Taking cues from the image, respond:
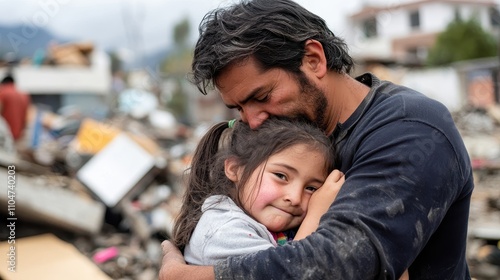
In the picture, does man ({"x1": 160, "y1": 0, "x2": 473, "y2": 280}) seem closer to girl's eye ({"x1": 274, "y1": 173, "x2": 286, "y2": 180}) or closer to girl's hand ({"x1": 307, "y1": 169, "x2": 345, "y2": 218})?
girl's hand ({"x1": 307, "y1": 169, "x2": 345, "y2": 218})

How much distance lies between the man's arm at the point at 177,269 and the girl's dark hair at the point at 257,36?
0.58 m

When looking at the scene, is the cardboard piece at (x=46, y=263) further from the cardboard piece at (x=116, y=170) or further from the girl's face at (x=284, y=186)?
the girl's face at (x=284, y=186)

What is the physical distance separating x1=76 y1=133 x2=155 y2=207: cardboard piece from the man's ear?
18.0 ft

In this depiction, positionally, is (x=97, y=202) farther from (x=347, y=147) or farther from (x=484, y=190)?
(x=484, y=190)

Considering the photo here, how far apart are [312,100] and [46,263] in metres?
3.37

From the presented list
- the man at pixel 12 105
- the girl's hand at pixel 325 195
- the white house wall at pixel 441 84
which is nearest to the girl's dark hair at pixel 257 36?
the girl's hand at pixel 325 195

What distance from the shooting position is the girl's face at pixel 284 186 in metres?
1.72

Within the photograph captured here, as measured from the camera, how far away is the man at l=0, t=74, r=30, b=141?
10.1 m

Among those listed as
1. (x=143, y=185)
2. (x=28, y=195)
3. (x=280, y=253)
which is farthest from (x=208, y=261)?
(x=143, y=185)

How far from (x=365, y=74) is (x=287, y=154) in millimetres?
490

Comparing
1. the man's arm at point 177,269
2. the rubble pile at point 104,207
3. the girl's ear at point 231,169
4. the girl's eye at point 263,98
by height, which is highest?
the girl's eye at point 263,98

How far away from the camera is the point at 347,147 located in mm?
1750

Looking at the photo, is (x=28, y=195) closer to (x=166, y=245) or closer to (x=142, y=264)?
(x=142, y=264)

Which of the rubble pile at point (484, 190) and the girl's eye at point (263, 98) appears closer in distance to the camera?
the girl's eye at point (263, 98)
